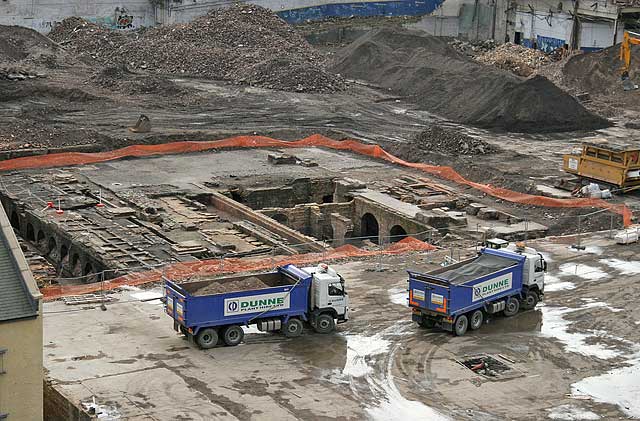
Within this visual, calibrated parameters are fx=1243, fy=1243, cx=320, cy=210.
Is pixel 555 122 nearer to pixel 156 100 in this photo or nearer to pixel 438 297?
pixel 156 100

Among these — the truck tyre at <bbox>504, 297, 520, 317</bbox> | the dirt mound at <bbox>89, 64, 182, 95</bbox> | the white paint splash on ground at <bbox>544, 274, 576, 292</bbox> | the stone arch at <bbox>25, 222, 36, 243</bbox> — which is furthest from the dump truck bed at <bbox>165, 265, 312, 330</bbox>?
the dirt mound at <bbox>89, 64, 182, 95</bbox>

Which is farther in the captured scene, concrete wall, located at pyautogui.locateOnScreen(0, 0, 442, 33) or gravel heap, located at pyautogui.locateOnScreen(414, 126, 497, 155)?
concrete wall, located at pyautogui.locateOnScreen(0, 0, 442, 33)

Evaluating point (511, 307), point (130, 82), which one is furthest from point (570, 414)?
point (130, 82)

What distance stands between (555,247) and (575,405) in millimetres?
11726

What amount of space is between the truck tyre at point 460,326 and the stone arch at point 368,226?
15816 millimetres

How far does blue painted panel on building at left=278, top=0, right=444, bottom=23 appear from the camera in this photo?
278 feet

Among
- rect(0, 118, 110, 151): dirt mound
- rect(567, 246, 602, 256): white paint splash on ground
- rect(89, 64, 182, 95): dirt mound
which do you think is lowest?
rect(567, 246, 602, 256): white paint splash on ground

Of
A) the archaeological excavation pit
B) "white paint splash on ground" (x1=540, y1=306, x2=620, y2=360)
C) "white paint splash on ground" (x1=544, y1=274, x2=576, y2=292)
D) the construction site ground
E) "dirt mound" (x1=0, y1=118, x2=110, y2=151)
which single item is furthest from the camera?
"dirt mound" (x1=0, y1=118, x2=110, y2=151)

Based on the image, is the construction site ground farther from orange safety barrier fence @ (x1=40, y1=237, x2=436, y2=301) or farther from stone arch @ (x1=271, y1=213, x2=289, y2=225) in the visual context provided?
stone arch @ (x1=271, y1=213, x2=289, y2=225)

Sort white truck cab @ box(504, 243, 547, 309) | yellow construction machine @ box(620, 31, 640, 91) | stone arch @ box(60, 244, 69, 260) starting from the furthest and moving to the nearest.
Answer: yellow construction machine @ box(620, 31, 640, 91)
stone arch @ box(60, 244, 69, 260)
white truck cab @ box(504, 243, 547, 309)

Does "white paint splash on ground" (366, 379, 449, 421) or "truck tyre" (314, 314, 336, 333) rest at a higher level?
"truck tyre" (314, 314, 336, 333)

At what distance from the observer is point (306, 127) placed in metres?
56.6

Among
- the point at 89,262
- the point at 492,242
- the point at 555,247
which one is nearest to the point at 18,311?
the point at 492,242

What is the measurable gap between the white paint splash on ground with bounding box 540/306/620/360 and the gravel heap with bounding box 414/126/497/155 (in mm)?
21273
